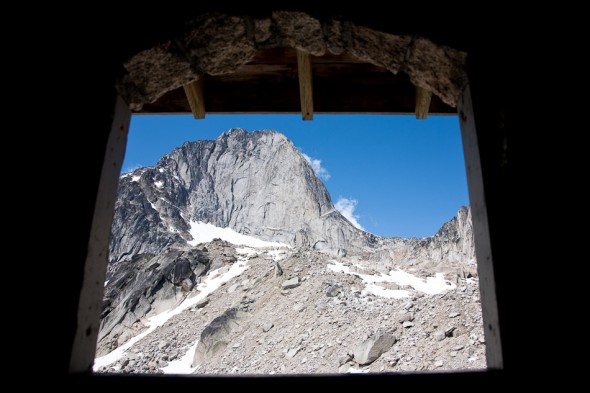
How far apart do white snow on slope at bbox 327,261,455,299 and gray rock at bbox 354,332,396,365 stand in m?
4.82

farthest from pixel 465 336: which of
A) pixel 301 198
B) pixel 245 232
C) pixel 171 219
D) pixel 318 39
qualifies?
pixel 171 219

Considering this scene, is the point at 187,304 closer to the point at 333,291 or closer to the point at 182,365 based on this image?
the point at 182,365

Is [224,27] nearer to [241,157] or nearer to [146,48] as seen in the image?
[146,48]

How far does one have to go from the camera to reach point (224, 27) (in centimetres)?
192

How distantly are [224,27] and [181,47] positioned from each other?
0.23 metres

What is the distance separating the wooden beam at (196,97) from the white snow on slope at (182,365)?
51.5ft

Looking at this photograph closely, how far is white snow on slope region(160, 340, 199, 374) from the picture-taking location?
54.9ft

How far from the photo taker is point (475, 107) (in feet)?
5.70

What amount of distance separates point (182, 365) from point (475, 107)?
60.5 ft

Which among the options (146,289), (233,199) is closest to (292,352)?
(146,289)

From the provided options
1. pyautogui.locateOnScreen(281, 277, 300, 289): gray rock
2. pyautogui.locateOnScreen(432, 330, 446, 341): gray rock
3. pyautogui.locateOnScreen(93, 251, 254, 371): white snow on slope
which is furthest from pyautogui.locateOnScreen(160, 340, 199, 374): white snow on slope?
pyautogui.locateOnScreen(432, 330, 446, 341): gray rock

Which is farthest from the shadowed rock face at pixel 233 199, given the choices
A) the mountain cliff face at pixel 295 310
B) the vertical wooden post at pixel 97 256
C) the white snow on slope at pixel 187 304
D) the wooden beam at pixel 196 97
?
the vertical wooden post at pixel 97 256

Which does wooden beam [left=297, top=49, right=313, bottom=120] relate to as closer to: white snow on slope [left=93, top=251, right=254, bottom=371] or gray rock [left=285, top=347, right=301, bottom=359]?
gray rock [left=285, top=347, right=301, bottom=359]

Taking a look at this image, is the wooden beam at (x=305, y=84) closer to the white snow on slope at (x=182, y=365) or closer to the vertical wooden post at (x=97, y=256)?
the vertical wooden post at (x=97, y=256)
